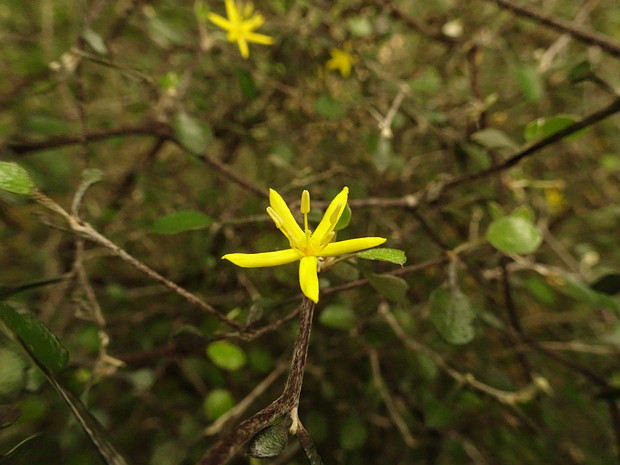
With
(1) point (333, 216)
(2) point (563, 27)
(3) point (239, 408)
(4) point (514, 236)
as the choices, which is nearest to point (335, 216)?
(1) point (333, 216)

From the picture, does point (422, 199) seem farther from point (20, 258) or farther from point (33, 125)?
point (20, 258)

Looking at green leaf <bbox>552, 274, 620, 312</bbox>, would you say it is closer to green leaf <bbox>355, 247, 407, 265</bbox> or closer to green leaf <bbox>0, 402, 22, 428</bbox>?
green leaf <bbox>355, 247, 407, 265</bbox>

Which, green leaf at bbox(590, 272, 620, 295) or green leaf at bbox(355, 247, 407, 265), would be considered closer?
green leaf at bbox(355, 247, 407, 265)

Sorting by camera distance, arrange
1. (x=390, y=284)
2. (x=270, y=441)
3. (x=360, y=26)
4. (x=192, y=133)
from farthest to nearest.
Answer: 1. (x=360, y=26)
2. (x=192, y=133)
3. (x=390, y=284)
4. (x=270, y=441)

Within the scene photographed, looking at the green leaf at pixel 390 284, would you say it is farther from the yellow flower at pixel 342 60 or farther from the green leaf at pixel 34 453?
the yellow flower at pixel 342 60

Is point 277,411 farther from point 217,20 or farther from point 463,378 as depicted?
point 217,20

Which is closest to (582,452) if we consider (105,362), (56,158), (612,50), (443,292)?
(443,292)

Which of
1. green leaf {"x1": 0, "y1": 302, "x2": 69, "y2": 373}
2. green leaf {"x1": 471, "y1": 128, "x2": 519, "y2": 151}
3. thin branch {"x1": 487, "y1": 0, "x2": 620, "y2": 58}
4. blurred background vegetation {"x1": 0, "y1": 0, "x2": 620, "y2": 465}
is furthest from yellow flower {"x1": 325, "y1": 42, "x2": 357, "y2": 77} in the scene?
green leaf {"x1": 0, "y1": 302, "x2": 69, "y2": 373}

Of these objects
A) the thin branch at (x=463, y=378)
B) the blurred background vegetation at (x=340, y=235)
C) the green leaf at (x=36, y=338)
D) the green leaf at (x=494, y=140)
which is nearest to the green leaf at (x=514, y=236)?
the blurred background vegetation at (x=340, y=235)
